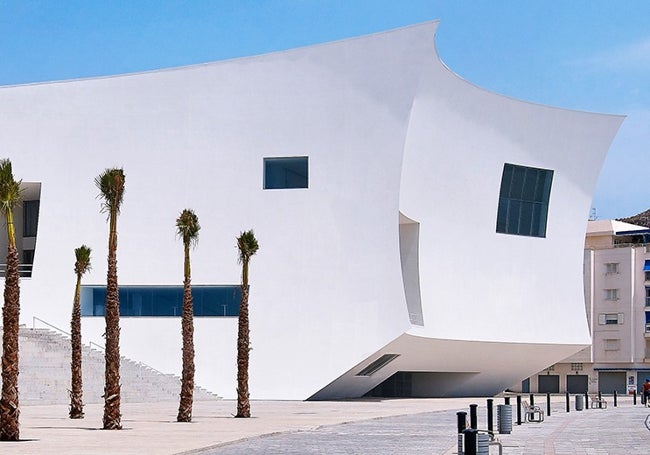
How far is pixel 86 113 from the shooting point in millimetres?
44969

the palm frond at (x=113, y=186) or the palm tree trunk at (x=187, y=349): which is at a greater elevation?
the palm frond at (x=113, y=186)

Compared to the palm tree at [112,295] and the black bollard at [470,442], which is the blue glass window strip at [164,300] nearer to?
the palm tree at [112,295]

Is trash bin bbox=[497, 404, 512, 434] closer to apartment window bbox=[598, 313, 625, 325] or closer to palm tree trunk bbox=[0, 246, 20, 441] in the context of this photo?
palm tree trunk bbox=[0, 246, 20, 441]

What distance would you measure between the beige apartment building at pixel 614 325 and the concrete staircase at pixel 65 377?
47.9 meters

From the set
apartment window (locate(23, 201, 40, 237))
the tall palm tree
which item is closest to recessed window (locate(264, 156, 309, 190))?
apartment window (locate(23, 201, 40, 237))

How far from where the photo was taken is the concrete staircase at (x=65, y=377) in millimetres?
36062

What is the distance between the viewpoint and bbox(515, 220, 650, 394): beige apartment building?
270 feet

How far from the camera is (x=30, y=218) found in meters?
49.4

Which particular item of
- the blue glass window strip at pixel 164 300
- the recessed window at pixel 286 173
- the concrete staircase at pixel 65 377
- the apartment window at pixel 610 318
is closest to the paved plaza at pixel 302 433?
the concrete staircase at pixel 65 377

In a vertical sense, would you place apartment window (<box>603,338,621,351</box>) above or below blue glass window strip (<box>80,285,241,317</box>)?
below

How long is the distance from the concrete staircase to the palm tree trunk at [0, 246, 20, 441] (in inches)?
568

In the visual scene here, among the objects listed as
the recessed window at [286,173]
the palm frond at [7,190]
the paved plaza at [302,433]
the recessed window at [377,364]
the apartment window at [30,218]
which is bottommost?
the paved plaza at [302,433]

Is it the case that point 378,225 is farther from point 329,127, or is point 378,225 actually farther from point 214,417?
point 214,417

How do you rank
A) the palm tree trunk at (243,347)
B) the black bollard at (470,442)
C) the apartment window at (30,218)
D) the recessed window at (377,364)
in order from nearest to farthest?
the black bollard at (470,442)
the palm tree trunk at (243,347)
the recessed window at (377,364)
the apartment window at (30,218)
